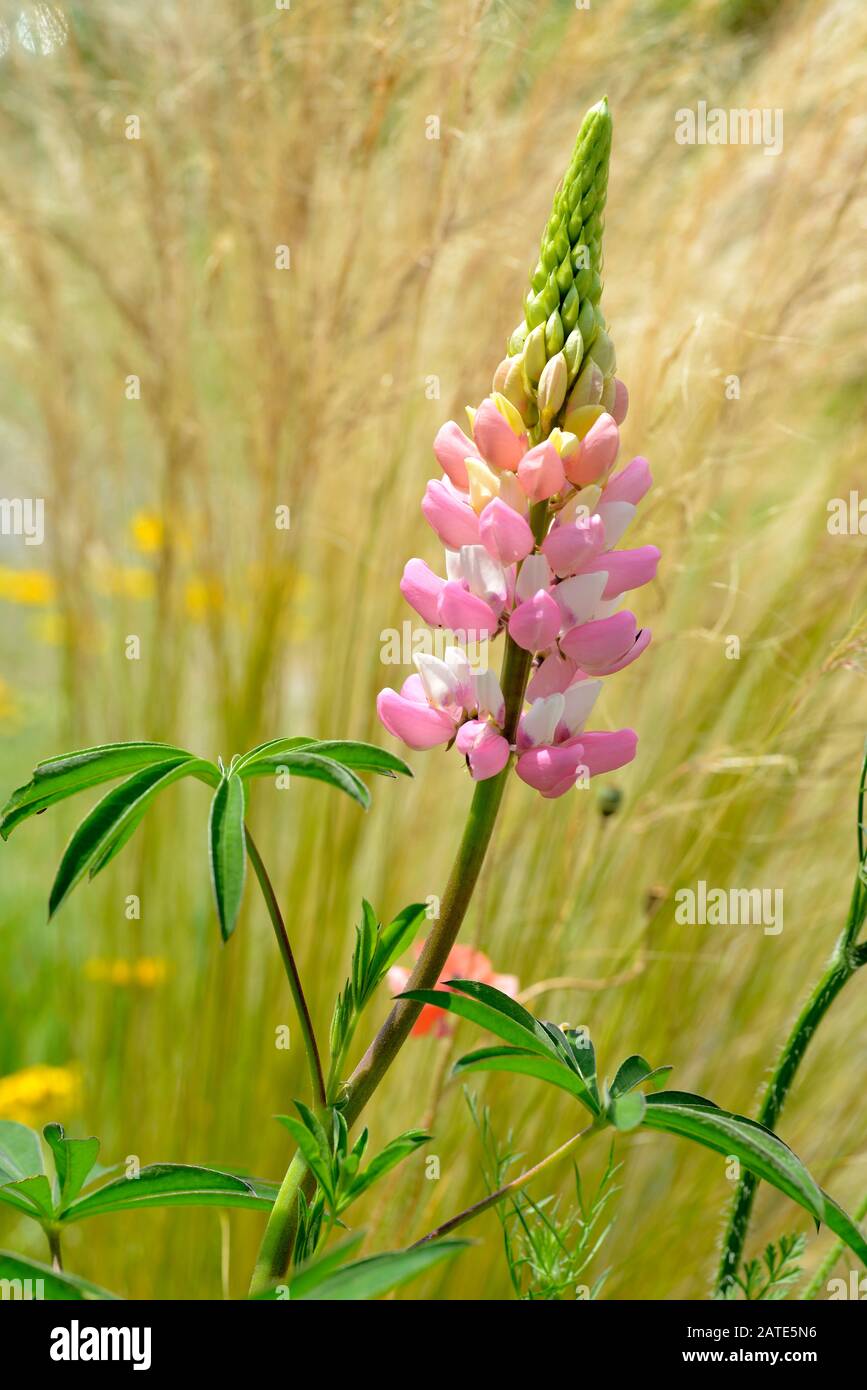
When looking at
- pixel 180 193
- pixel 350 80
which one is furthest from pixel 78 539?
pixel 350 80

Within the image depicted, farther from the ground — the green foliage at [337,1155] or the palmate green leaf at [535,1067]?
the palmate green leaf at [535,1067]

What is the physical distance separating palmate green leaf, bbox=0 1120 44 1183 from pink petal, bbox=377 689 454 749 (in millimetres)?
221

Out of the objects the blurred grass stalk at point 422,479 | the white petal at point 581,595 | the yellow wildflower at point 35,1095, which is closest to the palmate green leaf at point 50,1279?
the white petal at point 581,595

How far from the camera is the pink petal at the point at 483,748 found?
0.42 m

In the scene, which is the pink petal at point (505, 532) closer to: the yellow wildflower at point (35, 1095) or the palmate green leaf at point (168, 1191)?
the palmate green leaf at point (168, 1191)

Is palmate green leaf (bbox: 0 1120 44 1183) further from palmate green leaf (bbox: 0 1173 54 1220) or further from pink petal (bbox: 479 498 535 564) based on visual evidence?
pink petal (bbox: 479 498 535 564)

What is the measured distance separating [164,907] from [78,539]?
41cm

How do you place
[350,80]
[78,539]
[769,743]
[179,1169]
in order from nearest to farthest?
[179,1169] → [769,743] → [350,80] → [78,539]

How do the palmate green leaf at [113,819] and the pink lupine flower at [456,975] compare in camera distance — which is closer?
the palmate green leaf at [113,819]

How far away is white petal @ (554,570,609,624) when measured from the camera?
431 mm

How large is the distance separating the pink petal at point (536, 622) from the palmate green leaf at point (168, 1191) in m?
0.22

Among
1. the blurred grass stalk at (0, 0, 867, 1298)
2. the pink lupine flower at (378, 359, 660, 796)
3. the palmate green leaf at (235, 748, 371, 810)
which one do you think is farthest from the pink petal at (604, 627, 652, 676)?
the blurred grass stalk at (0, 0, 867, 1298)
